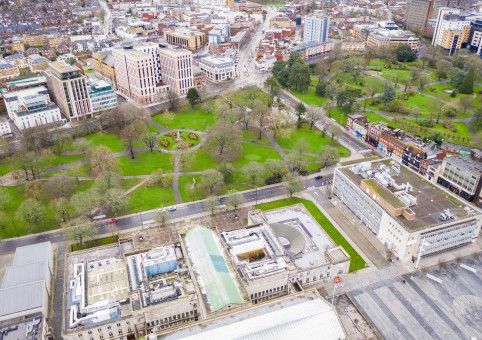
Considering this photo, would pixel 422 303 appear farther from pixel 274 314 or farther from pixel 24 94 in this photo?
pixel 24 94

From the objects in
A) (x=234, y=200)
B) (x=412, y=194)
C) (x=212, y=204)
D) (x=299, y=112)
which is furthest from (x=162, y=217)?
(x=299, y=112)

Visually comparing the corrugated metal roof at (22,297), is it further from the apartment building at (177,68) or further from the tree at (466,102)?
the tree at (466,102)

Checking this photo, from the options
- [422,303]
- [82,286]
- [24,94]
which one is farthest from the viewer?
[24,94]

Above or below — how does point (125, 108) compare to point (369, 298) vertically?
above

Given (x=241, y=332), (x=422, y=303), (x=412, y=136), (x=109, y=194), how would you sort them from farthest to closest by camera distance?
(x=412, y=136), (x=109, y=194), (x=422, y=303), (x=241, y=332)

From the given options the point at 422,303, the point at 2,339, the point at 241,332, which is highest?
the point at 241,332

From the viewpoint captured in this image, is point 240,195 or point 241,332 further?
point 240,195

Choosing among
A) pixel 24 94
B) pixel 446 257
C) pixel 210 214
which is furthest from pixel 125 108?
pixel 446 257

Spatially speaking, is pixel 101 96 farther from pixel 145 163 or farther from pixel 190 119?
pixel 145 163
